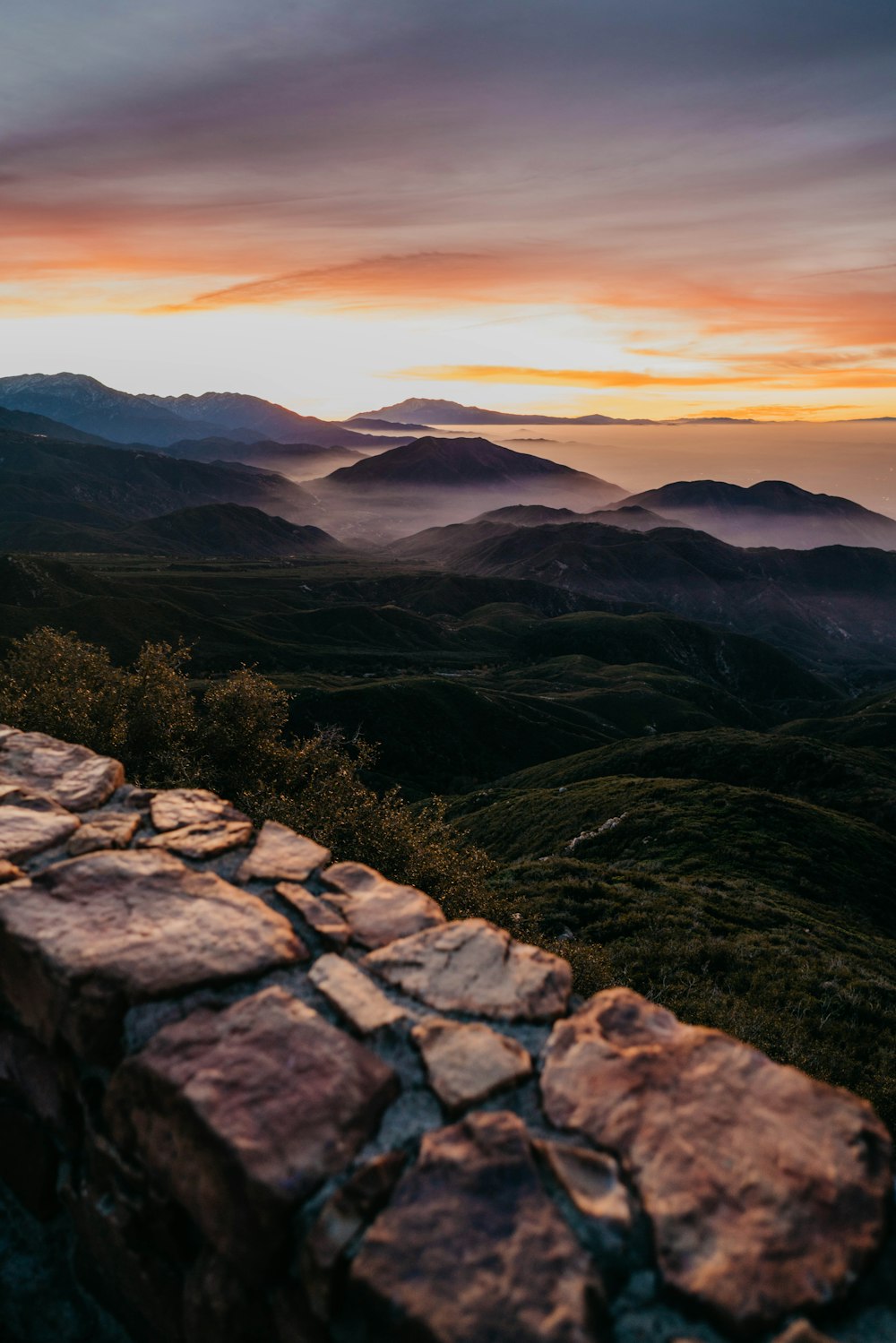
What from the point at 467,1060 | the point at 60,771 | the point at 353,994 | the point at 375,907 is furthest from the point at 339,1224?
the point at 60,771

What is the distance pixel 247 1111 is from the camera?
3.64 meters

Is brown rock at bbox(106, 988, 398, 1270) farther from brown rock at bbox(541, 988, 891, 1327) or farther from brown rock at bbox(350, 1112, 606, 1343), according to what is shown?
brown rock at bbox(541, 988, 891, 1327)

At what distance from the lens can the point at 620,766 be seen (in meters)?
64.8

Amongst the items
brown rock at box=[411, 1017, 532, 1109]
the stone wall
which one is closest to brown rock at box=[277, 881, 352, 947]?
the stone wall

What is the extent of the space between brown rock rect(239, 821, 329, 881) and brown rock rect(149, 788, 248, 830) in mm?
376

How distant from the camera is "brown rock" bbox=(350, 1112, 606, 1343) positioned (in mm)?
2809

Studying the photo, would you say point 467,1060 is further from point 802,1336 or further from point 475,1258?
point 802,1336

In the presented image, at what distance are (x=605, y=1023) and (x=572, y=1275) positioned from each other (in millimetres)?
1673

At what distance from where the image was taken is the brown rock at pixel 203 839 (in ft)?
20.6

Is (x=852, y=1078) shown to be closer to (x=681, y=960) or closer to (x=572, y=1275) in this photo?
(x=681, y=960)

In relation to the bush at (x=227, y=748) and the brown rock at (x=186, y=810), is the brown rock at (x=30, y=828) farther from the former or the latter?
the bush at (x=227, y=748)

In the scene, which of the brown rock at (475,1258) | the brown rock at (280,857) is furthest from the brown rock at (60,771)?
the brown rock at (475,1258)

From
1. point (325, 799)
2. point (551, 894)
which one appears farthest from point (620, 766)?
point (325, 799)

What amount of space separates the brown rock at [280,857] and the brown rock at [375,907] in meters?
0.21
